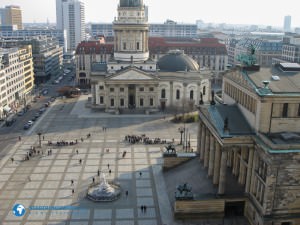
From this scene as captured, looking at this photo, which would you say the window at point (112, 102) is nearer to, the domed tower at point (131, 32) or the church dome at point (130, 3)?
the domed tower at point (131, 32)

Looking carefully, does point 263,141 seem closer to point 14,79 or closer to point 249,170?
point 249,170

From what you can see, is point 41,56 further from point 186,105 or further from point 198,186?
point 198,186

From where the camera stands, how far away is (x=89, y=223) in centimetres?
5306

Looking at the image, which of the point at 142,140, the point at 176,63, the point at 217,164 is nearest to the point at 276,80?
the point at 217,164

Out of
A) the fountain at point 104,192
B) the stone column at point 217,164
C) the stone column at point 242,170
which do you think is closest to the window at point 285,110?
the stone column at point 242,170

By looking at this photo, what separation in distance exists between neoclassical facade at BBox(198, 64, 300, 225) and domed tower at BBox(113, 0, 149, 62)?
7382 cm

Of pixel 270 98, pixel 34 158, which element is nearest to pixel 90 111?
pixel 34 158

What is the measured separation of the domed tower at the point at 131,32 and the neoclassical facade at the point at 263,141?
73820 millimetres

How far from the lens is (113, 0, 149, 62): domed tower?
126000mm

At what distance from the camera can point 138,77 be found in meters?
120

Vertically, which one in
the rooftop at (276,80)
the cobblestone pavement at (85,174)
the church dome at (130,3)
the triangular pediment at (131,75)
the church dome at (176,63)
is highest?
the church dome at (130,3)

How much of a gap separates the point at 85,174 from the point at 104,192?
1073 cm

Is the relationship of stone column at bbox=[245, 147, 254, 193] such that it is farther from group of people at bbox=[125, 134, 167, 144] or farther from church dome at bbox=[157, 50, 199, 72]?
church dome at bbox=[157, 50, 199, 72]

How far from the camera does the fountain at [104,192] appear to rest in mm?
59875
